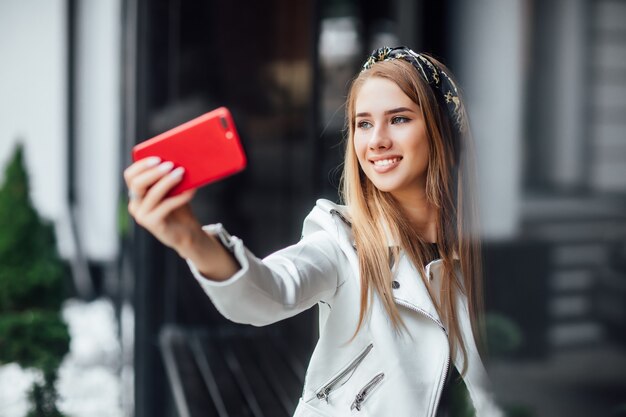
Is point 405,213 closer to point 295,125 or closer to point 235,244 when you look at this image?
point 235,244

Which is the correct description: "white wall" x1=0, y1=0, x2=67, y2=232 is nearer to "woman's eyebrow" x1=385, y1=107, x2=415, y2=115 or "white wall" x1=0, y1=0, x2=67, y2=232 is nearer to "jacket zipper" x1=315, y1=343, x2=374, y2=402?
"jacket zipper" x1=315, y1=343, x2=374, y2=402

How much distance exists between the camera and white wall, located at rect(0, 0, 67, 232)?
31.2ft

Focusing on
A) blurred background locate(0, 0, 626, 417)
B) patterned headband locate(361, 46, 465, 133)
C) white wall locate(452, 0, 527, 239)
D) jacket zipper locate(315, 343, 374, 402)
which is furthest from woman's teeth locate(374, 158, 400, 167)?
white wall locate(452, 0, 527, 239)

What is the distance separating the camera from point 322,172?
15.2ft

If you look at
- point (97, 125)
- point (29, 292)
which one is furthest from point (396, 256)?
point (97, 125)

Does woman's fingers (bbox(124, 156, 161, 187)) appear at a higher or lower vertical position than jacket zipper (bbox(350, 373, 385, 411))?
higher

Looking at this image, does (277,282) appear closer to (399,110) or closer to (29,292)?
(399,110)

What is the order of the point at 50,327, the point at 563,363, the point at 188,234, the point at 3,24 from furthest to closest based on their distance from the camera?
the point at 3,24 → the point at 50,327 → the point at 563,363 → the point at 188,234

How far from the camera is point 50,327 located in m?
4.18

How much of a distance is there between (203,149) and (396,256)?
1.28ft

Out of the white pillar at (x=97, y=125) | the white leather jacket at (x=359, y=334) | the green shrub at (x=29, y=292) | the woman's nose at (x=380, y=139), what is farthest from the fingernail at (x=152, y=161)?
the white pillar at (x=97, y=125)

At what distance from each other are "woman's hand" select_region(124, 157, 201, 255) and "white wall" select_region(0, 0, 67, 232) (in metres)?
8.54

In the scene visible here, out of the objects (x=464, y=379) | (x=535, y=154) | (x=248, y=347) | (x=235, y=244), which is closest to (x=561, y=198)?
(x=535, y=154)

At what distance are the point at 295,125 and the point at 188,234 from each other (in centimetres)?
388
